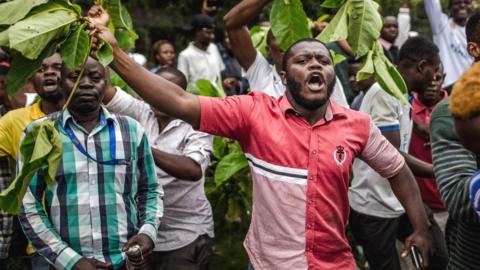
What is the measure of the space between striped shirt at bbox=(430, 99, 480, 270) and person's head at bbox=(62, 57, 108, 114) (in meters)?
1.72

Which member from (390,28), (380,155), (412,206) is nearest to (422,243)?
(412,206)

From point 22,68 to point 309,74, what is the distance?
51.6 inches

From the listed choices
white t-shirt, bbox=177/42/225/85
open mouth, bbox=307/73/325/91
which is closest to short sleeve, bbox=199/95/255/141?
open mouth, bbox=307/73/325/91

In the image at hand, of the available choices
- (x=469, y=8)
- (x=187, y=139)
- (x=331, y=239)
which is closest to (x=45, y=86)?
(x=187, y=139)

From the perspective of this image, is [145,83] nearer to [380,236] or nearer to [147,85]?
[147,85]

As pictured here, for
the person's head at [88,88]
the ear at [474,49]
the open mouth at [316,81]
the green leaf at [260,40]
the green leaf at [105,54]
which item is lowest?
the green leaf at [260,40]

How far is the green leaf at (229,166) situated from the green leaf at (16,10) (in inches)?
103

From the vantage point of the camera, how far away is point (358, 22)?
3.84 m

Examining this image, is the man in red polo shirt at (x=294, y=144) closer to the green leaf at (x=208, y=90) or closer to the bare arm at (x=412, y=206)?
the bare arm at (x=412, y=206)

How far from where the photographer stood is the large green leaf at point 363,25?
12.6 feet

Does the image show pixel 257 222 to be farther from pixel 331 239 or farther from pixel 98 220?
pixel 98 220

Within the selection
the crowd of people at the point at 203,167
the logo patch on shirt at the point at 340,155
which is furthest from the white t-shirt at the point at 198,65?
the logo patch on shirt at the point at 340,155

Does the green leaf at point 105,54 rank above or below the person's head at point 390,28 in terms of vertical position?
above

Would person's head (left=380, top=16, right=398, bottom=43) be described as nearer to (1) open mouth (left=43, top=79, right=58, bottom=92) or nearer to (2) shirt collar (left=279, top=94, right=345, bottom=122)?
(1) open mouth (left=43, top=79, right=58, bottom=92)
